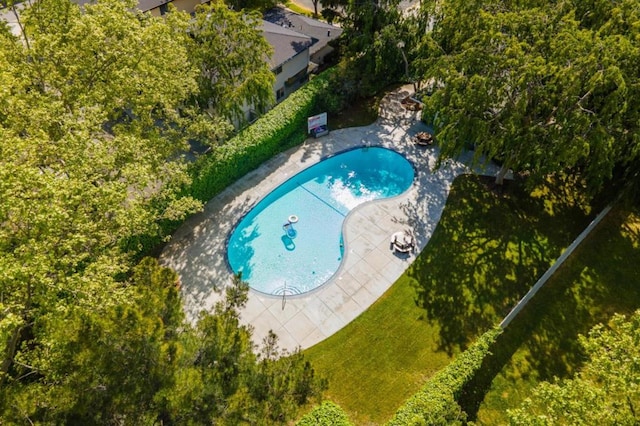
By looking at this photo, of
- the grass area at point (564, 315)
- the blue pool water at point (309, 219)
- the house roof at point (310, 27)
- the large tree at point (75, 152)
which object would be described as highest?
the large tree at point (75, 152)

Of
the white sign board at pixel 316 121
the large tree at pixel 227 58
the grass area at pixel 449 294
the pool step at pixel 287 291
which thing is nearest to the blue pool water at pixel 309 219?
the pool step at pixel 287 291

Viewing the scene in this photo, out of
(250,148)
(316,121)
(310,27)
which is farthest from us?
(310,27)

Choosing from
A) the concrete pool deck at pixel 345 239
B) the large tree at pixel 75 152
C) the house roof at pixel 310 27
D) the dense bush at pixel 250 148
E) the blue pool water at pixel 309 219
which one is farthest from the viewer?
the house roof at pixel 310 27

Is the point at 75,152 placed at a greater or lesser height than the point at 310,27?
greater

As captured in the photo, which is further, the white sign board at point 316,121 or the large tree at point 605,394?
the white sign board at point 316,121

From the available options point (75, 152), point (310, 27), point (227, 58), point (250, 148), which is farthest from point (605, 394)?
point (310, 27)

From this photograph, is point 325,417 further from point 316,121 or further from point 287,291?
point 316,121

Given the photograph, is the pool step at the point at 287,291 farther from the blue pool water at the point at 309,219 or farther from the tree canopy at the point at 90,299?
the tree canopy at the point at 90,299
